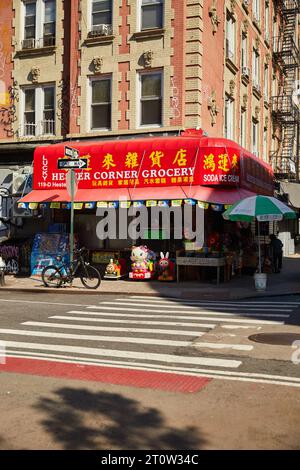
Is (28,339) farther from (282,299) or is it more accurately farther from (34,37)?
(34,37)

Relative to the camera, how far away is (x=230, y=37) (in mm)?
23797

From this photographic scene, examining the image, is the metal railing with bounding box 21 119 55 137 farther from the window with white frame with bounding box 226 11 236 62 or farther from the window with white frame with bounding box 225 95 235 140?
the window with white frame with bounding box 226 11 236 62

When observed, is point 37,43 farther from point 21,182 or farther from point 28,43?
point 21,182

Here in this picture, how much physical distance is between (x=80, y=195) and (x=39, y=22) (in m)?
8.14

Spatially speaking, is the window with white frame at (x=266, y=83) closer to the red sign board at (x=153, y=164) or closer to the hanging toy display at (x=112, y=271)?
the red sign board at (x=153, y=164)

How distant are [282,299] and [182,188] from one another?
5.26m

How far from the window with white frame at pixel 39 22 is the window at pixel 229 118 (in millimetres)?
7701

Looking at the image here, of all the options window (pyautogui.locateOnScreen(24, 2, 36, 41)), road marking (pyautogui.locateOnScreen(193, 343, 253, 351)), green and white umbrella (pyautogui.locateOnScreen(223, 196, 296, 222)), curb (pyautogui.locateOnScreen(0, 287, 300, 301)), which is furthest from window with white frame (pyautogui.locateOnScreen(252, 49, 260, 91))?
road marking (pyautogui.locateOnScreen(193, 343, 253, 351))

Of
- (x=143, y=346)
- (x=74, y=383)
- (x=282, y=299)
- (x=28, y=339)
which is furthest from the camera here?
(x=282, y=299)

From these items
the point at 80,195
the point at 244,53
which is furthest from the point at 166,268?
the point at 244,53

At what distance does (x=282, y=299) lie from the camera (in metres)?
15.1

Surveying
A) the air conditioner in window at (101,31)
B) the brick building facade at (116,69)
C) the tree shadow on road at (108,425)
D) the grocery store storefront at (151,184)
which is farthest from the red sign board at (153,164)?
the tree shadow on road at (108,425)
